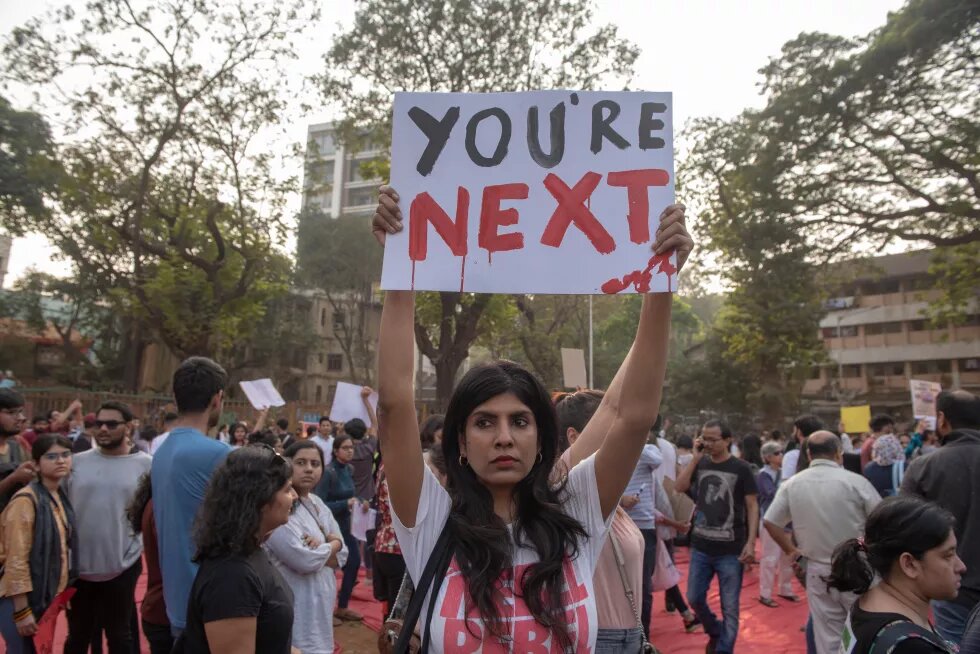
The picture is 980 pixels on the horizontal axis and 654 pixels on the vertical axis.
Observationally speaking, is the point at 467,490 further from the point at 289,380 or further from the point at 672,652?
the point at 289,380

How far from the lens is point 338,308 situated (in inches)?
1560

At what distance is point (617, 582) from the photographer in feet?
9.77

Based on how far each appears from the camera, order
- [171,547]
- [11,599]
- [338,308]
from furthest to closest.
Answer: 1. [338,308]
2. [11,599]
3. [171,547]

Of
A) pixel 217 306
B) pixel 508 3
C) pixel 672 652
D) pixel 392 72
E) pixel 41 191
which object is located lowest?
pixel 672 652

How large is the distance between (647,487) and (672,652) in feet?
5.52

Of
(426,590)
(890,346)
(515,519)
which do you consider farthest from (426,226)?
(890,346)

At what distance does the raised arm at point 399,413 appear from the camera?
187 cm

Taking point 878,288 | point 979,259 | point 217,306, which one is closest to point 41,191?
point 217,306

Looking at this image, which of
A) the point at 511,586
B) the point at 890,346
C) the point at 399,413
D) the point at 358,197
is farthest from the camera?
the point at 358,197

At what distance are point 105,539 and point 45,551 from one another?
405 millimetres

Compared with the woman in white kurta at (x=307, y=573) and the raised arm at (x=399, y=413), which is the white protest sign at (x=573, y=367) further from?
the raised arm at (x=399, y=413)

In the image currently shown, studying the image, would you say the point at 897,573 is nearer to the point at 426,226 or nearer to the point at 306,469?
the point at 426,226

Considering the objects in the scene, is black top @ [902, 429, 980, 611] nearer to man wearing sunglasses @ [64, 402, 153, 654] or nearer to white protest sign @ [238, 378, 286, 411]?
man wearing sunglasses @ [64, 402, 153, 654]

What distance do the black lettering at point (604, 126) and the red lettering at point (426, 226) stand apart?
474 millimetres
